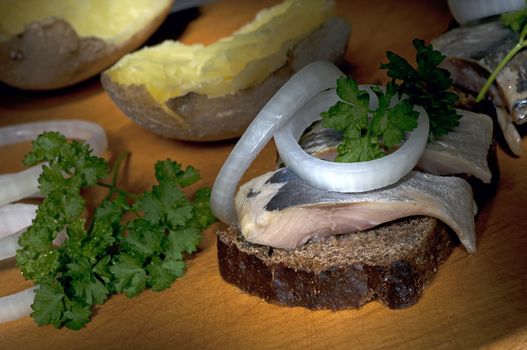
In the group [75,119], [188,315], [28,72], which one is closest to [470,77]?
[188,315]

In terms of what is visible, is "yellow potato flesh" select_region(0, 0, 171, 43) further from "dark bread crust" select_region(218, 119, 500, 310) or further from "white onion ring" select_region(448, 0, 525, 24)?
"dark bread crust" select_region(218, 119, 500, 310)

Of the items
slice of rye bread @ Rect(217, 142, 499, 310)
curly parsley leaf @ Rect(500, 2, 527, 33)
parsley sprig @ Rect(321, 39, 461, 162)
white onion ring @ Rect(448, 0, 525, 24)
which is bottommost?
slice of rye bread @ Rect(217, 142, 499, 310)

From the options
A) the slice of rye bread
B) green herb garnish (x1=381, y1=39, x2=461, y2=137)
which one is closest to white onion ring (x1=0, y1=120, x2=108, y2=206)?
the slice of rye bread

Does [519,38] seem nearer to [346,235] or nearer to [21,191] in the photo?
[346,235]


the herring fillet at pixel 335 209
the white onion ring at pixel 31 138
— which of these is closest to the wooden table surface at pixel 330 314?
the herring fillet at pixel 335 209

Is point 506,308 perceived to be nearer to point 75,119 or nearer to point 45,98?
point 75,119

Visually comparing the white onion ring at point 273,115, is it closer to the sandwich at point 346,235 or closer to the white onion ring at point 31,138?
the sandwich at point 346,235
